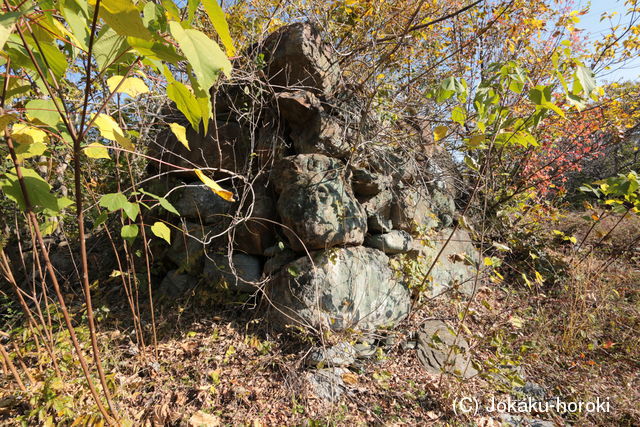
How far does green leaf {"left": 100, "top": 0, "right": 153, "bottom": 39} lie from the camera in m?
0.42

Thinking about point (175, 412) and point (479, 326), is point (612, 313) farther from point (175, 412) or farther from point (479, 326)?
point (175, 412)

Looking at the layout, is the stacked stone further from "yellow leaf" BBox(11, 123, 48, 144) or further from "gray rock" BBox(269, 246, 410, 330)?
"yellow leaf" BBox(11, 123, 48, 144)

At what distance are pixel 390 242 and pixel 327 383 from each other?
1.53 metres

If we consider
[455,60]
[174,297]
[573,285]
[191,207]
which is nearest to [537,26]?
[455,60]

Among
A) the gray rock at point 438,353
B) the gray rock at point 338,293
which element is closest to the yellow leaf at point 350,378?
the gray rock at point 338,293

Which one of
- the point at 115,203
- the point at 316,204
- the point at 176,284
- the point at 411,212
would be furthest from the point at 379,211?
the point at 115,203

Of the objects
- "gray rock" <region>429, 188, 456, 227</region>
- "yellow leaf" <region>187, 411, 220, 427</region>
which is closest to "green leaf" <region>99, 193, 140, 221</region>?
"yellow leaf" <region>187, 411, 220, 427</region>

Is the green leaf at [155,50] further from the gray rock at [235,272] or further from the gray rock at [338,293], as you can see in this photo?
the gray rock at [235,272]

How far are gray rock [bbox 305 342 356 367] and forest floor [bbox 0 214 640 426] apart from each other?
8cm

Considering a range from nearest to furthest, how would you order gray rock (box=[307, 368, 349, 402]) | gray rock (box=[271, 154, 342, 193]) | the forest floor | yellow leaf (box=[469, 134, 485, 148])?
yellow leaf (box=[469, 134, 485, 148]) < the forest floor < gray rock (box=[307, 368, 349, 402]) < gray rock (box=[271, 154, 342, 193])

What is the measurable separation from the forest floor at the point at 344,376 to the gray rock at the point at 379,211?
1.01 meters

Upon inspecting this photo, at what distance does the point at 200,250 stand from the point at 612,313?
461cm

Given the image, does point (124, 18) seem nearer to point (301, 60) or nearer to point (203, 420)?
point (203, 420)

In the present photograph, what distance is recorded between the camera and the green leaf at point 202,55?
43cm
